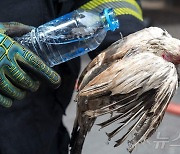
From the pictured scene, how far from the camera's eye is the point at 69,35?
1.23m

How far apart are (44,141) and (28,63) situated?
1.10ft

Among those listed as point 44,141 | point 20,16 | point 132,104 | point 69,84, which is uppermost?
point 20,16

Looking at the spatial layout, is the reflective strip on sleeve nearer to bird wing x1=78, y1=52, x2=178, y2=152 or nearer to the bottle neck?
the bottle neck

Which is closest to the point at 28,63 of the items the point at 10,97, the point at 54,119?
the point at 10,97

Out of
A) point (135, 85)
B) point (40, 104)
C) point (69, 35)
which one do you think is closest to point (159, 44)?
point (135, 85)

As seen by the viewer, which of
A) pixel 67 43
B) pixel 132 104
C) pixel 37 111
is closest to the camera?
pixel 132 104

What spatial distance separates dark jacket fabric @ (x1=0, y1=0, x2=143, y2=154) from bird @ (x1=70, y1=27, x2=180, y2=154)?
0.15 m

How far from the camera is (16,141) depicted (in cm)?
134

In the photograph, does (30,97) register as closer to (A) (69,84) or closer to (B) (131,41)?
(A) (69,84)

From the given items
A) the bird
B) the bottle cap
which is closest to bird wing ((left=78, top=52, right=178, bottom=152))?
the bird

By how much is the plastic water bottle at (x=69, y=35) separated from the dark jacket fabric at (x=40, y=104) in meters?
0.05

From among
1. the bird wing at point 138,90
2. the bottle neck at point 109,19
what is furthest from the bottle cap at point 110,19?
the bird wing at point 138,90

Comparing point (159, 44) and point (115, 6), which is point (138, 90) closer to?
point (159, 44)

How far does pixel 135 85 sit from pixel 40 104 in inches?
14.8
